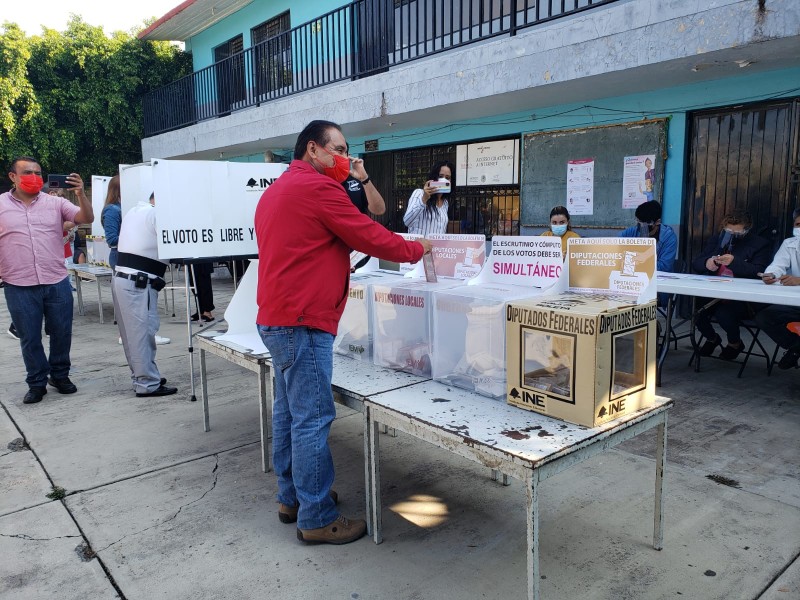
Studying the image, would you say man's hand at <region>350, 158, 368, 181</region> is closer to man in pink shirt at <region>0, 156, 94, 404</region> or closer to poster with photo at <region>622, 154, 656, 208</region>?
man in pink shirt at <region>0, 156, 94, 404</region>

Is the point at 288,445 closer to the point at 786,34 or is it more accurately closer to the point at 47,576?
the point at 47,576

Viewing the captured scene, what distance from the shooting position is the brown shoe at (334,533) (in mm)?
2611

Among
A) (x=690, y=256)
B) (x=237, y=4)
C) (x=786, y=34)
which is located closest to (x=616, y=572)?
(x=786, y=34)

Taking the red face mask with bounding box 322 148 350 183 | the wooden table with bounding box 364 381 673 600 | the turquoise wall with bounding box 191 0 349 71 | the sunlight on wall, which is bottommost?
the sunlight on wall

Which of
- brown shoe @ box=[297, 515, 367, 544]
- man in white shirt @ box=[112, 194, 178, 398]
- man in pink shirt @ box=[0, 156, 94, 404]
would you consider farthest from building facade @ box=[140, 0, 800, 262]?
brown shoe @ box=[297, 515, 367, 544]

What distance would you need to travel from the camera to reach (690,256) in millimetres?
6984

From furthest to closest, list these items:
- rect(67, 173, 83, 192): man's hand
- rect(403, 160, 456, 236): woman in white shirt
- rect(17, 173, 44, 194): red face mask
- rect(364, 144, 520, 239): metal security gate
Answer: rect(364, 144, 520, 239): metal security gate → rect(403, 160, 456, 236): woman in white shirt → rect(67, 173, 83, 192): man's hand → rect(17, 173, 44, 194): red face mask

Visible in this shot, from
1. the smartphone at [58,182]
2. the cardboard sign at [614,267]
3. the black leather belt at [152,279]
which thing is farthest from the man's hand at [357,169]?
the smartphone at [58,182]

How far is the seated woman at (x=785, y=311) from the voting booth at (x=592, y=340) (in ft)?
9.77

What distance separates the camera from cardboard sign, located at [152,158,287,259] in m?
4.20

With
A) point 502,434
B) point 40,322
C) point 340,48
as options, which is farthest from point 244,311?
point 340,48

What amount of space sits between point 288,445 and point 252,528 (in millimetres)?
432

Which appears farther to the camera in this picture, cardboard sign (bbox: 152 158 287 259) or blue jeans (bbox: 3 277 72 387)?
blue jeans (bbox: 3 277 72 387)

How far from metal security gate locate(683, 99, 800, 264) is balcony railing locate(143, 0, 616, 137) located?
1.92m
